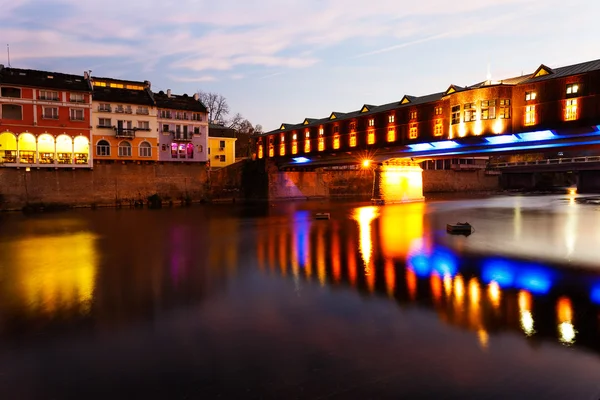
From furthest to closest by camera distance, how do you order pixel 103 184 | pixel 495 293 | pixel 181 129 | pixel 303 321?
1. pixel 181 129
2. pixel 103 184
3. pixel 495 293
4. pixel 303 321

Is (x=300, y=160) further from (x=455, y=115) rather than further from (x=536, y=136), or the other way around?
(x=536, y=136)

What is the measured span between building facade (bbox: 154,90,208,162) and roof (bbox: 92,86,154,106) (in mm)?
1586

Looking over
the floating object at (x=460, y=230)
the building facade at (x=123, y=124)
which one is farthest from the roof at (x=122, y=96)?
the floating object at (x=460, y=230)

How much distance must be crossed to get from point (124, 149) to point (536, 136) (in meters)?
45.8

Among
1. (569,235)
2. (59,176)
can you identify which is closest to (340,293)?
(569,235)

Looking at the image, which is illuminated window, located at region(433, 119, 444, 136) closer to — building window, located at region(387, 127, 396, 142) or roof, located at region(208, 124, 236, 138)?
building window, located at region(387, 127, 396, 142)

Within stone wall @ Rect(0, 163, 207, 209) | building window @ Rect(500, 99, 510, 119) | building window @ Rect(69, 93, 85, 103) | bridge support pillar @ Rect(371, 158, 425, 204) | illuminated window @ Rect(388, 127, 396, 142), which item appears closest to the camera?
building window @ Rect(500, 99, 510, 119)

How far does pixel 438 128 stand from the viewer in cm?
3969

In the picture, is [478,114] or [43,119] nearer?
[478,114]

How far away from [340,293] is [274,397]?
6.32 metres

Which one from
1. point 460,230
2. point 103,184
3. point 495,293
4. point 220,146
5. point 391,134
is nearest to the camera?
point 495,293

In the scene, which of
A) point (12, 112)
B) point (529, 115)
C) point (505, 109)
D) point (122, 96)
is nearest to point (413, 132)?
point (505, 109)

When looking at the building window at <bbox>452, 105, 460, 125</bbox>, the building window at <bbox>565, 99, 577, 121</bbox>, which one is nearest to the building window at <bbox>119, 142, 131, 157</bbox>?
the building window at <bbox>452, 105, 460, 125</bbox>

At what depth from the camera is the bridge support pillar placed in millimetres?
49594
